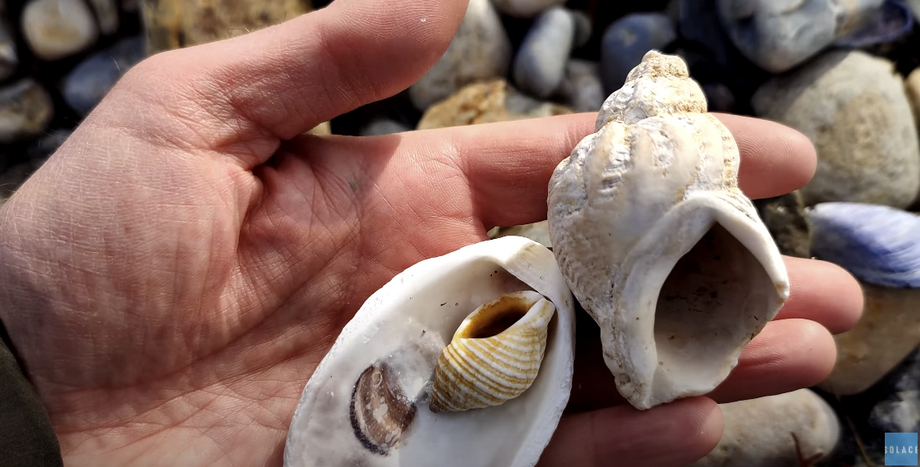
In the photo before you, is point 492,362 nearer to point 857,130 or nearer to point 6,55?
point 857,130

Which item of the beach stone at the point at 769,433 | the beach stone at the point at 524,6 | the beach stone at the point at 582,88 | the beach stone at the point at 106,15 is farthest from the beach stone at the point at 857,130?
the beach stone at the point at 106,15


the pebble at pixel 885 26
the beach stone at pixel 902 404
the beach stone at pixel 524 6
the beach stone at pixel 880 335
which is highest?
the beach stone at pixel 524 6

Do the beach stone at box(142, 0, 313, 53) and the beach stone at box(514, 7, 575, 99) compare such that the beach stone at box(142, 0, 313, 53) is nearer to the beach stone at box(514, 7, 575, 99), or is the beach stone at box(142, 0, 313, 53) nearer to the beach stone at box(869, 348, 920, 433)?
the beach stone at box(514, 7, 575, 99)

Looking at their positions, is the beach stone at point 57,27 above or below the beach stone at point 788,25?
above

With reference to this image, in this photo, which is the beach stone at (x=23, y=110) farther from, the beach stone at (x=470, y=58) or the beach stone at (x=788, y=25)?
the beach stone at (x=788, y=25)

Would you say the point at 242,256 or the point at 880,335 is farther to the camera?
the point at 880,335

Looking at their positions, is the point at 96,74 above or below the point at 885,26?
above

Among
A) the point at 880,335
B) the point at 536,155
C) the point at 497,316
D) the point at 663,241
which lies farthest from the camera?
the point at 880,335

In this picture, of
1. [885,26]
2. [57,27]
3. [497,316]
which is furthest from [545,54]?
[57,27]
